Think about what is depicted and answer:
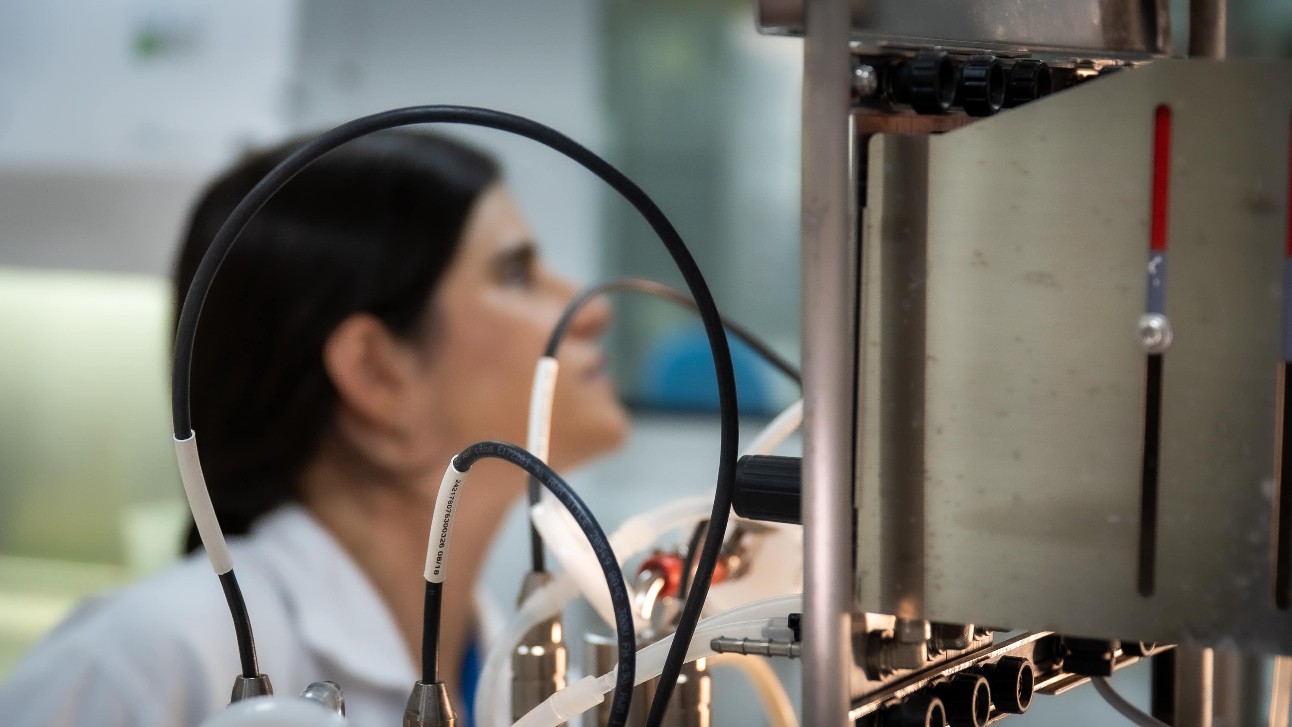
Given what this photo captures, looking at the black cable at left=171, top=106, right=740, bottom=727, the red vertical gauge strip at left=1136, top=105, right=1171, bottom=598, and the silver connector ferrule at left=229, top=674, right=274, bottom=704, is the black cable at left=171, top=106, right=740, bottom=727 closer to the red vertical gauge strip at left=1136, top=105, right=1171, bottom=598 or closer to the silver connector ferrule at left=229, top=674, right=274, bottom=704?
the silver connector ferrule at left=229, top=674, right=274, bottom=704

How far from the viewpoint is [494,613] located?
2334 millimetres

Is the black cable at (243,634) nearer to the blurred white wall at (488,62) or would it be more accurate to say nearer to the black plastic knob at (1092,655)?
the black plastic knob at (1092,655)

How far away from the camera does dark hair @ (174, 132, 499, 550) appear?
1.97 metres

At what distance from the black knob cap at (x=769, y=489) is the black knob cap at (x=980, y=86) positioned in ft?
0.53

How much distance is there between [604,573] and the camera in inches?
Answer: 21.7

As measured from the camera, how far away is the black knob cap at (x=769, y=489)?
54 centimetres


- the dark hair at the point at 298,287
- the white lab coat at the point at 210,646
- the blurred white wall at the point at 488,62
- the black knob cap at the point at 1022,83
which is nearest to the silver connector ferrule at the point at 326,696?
the black knob cap at the point at 1022,83

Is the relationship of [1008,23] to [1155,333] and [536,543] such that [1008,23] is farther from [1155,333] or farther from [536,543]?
[536,543]

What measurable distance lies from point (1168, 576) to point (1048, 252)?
0.41 ft

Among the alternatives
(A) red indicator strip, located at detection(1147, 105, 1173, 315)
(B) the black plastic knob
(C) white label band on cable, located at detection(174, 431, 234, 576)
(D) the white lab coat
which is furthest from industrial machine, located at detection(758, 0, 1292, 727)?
(D) the white lab coat

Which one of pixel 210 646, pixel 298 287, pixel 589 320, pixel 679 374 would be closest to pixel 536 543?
pixel 210 646

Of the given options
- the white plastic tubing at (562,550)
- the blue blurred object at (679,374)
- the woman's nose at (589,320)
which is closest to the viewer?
the white plastic tubing at (562,550)

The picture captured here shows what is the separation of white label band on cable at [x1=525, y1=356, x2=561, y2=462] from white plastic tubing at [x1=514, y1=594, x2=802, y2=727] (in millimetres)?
154

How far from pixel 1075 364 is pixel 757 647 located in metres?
0.17
